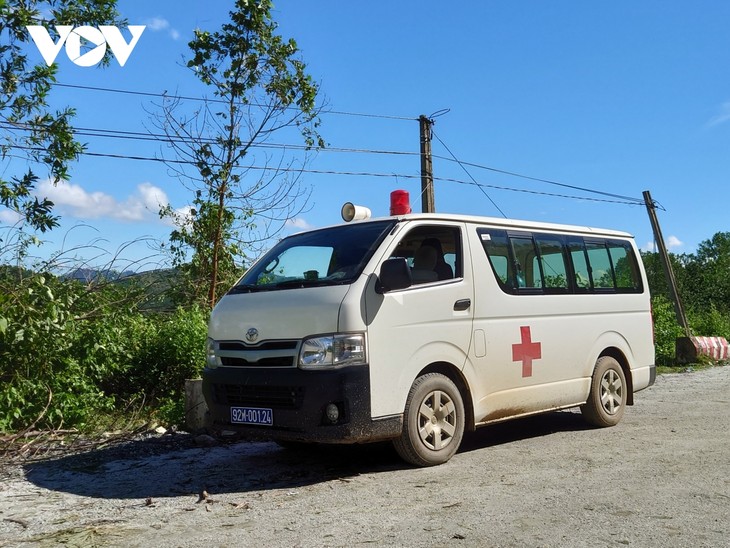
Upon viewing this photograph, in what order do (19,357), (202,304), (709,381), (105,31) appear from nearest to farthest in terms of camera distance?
(19,357)
(105,31)
(202,304)
(709,381)

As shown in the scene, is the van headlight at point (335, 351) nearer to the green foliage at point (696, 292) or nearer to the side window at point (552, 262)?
the side window at point (552, 262)

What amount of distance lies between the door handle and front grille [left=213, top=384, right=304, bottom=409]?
1.63 m

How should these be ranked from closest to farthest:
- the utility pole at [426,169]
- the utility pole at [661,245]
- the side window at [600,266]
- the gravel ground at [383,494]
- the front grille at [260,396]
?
the gravel ground at [383,494] < the front grille at [260,396] < the side window at [600,266] < the utility pole at [426,169] < the utility pole at [661,245]

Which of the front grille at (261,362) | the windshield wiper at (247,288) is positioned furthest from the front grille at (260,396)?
the windshield wiper at (247,288)

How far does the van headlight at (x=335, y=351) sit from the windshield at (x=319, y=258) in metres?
0.48

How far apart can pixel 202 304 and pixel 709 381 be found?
9.25 meters

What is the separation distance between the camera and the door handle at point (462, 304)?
6258 millimetres

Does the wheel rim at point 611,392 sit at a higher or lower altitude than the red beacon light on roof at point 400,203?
lower

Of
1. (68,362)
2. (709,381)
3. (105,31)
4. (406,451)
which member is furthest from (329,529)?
(709,381)

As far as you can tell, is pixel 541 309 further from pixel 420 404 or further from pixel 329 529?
pixel 329 529

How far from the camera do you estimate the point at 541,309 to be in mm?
7164

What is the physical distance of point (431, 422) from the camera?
596cm

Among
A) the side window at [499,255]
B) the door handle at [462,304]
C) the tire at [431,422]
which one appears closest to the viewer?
the tire at [431,422]

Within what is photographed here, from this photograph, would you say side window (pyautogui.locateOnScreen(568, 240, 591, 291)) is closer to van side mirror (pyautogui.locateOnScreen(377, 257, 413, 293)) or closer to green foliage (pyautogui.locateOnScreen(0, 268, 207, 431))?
van side mirror (pyautogui.locateOnScreen(377, 257, 413, 293))
